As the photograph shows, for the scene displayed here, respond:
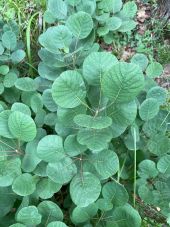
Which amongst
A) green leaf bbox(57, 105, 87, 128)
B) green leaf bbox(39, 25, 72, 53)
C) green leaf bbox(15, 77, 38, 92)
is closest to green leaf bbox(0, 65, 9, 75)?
green leaf bbox(15, 77, 38, 92)

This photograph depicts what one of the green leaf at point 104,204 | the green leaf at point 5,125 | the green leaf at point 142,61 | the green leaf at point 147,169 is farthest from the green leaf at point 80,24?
the green leaf at point 104,204

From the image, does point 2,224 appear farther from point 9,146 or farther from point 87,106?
point 87,106

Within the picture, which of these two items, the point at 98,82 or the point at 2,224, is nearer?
the point at 98,82

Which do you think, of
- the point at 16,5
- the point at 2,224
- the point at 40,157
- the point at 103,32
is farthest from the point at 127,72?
the point at 16,5

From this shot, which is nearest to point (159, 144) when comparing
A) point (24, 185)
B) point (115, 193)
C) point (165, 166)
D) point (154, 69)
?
point (165, 166)

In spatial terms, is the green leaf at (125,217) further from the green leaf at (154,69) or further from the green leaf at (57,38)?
the green leaf at (57,38)

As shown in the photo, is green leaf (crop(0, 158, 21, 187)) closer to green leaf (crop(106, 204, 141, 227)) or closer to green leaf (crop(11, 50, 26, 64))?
green leaf (crop(106, 204, 141, 227))
